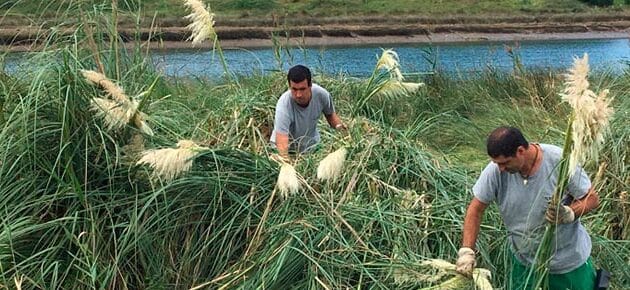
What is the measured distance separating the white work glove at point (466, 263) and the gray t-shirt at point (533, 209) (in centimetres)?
30

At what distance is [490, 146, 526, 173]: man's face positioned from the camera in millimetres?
2994

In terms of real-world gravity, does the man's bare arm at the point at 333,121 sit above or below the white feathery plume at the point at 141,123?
below

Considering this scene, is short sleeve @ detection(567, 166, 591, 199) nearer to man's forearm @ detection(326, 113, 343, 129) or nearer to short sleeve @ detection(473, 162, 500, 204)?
short sleeve @ detection(473, 162, 500, 204)

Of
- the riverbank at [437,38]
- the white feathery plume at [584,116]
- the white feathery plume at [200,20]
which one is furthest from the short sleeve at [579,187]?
the riverbank at [437,38]

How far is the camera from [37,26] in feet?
14.4

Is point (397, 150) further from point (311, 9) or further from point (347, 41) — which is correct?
point (311, 9)

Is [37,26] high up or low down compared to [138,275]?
up

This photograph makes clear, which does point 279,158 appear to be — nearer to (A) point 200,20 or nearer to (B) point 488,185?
(A) point 200,20

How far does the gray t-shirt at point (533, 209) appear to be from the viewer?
308 centimetres

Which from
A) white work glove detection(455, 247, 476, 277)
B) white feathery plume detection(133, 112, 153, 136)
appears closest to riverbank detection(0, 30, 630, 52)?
white feathery plume detection(133, 112, 153, 136)

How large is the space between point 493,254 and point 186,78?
6.00 m

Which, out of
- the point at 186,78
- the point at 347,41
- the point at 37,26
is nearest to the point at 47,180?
the point at 37,26

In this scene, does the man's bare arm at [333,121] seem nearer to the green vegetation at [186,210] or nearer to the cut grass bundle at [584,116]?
the green vegetation at [186,210]

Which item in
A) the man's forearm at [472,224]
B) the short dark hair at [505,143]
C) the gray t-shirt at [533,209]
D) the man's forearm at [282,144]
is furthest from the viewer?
the man's forearm at [282,144]
